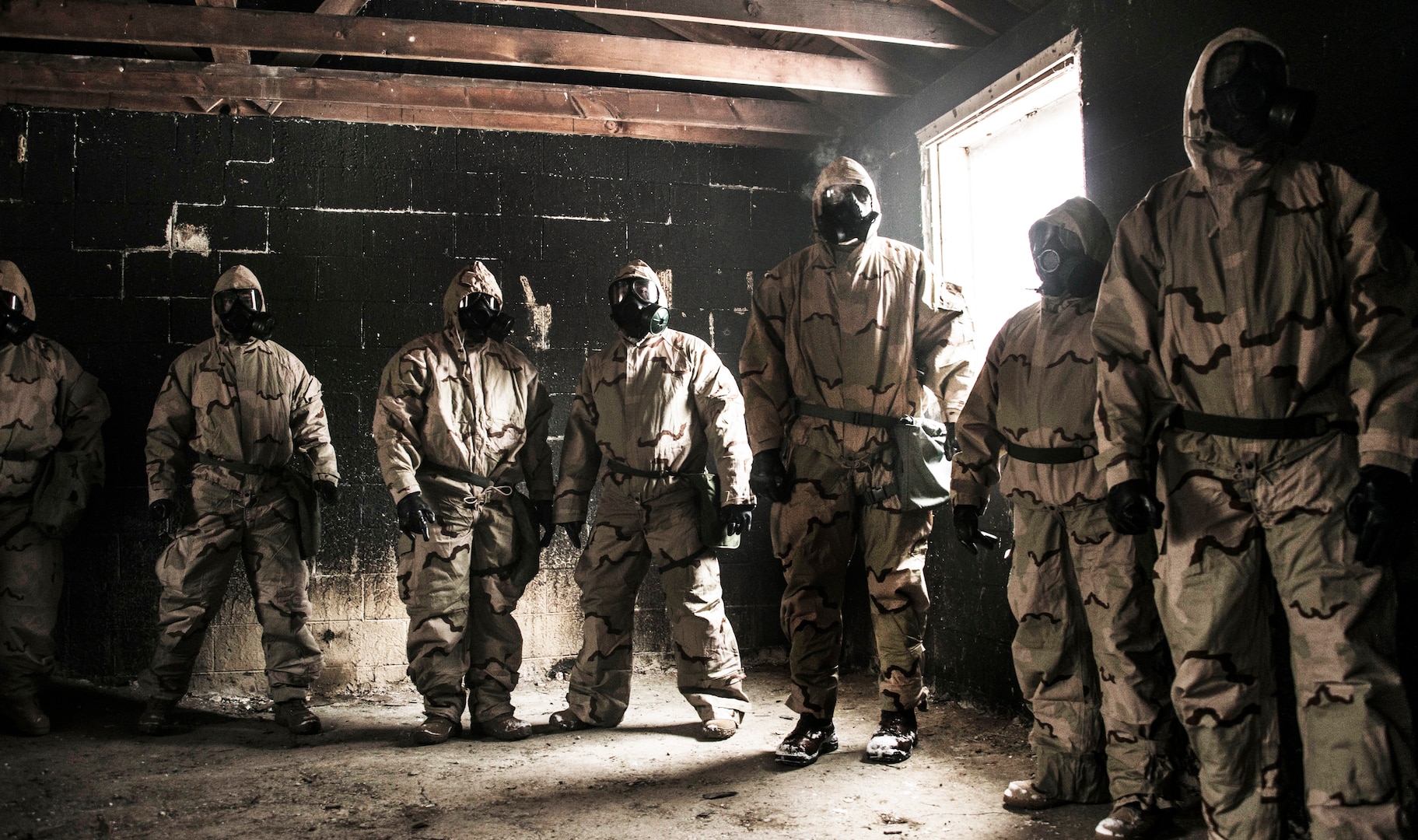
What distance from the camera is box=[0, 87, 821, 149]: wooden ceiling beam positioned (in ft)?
15.7

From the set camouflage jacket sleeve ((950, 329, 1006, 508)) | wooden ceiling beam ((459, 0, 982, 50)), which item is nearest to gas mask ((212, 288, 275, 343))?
wooden ceiling beam ((459, 0, 982, 50))

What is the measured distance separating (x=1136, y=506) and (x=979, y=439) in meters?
0.85

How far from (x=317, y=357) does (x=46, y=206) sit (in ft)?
4.70

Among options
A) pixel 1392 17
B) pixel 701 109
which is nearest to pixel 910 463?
Answer: pixel 1392 17

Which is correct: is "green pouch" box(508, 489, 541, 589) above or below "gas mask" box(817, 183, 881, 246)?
below

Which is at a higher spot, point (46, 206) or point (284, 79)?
point (284, 79)

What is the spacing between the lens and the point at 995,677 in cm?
394

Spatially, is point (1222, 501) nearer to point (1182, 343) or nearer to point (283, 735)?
point (1182, 343)

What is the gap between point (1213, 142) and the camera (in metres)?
2.13

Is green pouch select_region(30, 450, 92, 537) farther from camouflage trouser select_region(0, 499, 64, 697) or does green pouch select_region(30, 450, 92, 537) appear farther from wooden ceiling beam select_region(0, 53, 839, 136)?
wooden ceiling beam select_region(0, 53, 839, 136)

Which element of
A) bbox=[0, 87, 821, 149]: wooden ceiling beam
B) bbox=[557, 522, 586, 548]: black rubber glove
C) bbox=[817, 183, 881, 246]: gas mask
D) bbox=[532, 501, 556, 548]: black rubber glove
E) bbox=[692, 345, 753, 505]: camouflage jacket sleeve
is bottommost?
bbox=[557, 522, 586, 548]: black rubber glove

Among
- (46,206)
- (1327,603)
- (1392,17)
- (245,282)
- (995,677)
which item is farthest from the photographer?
(46,206)

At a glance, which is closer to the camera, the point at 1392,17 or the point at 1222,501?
the point at 1222,501

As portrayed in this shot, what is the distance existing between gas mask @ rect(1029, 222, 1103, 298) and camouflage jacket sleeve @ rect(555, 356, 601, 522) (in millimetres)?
1941
